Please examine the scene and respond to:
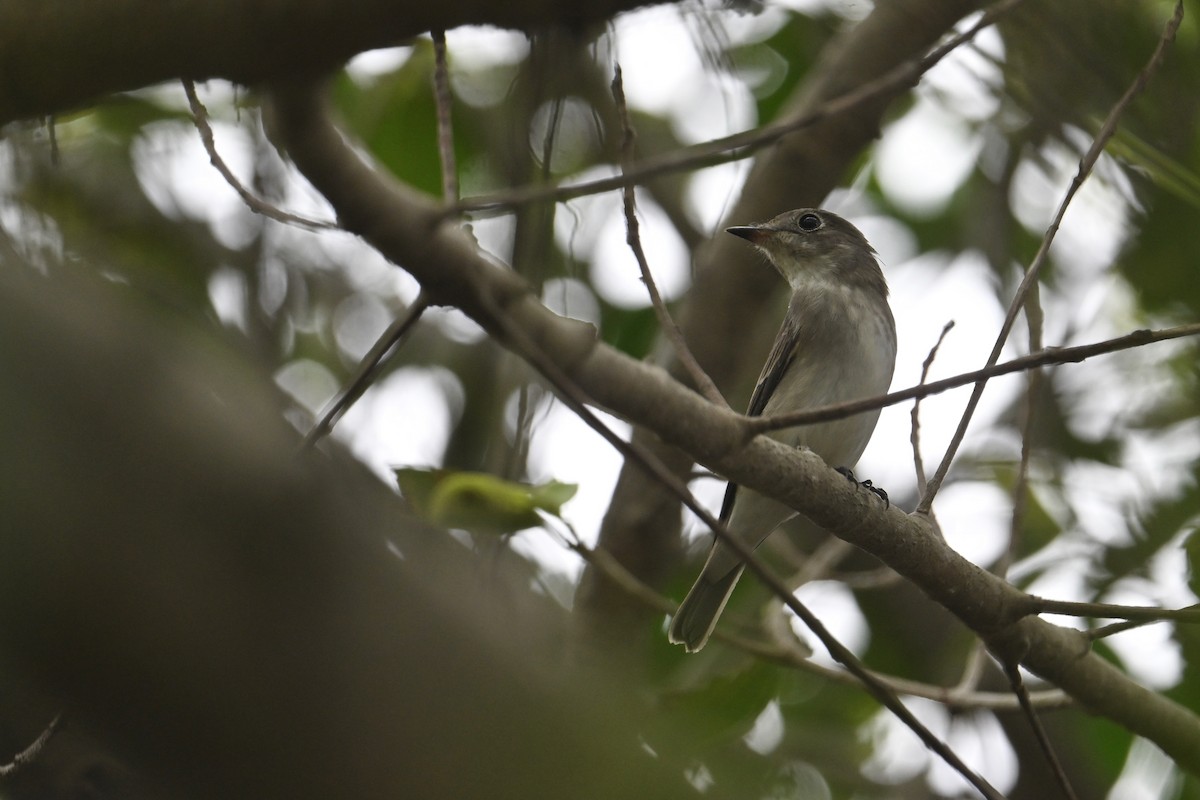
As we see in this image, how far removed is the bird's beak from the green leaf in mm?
2370

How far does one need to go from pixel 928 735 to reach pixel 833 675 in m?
1.34

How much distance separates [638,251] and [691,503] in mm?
955

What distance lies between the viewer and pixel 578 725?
3.82 feet

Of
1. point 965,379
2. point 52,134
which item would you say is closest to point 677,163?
point 965,379

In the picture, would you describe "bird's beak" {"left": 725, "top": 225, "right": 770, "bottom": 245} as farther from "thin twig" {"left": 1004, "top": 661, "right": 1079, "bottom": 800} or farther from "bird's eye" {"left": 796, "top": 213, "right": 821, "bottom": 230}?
"thin twig" {"left": 1004, "top": 661, "right": 1079, "bottom": 800}

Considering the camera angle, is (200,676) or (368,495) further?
(368,495)

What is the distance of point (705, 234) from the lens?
22.3 ft

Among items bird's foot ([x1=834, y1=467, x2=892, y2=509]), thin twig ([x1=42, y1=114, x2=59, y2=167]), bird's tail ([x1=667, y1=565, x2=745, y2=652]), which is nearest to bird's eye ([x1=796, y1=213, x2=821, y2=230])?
bird's foot ([x1=834, y1=467, x2=892, y2=509])

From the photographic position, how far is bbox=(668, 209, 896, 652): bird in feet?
16.2

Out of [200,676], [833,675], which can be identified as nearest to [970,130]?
[833,675]

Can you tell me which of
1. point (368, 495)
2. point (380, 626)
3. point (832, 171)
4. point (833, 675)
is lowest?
point (380, 626)

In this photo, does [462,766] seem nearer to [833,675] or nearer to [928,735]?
[928,735]

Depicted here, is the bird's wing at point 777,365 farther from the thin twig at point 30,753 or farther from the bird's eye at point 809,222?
the thin twig at point 30,753

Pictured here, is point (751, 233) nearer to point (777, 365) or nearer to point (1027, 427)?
point (777, 365)
